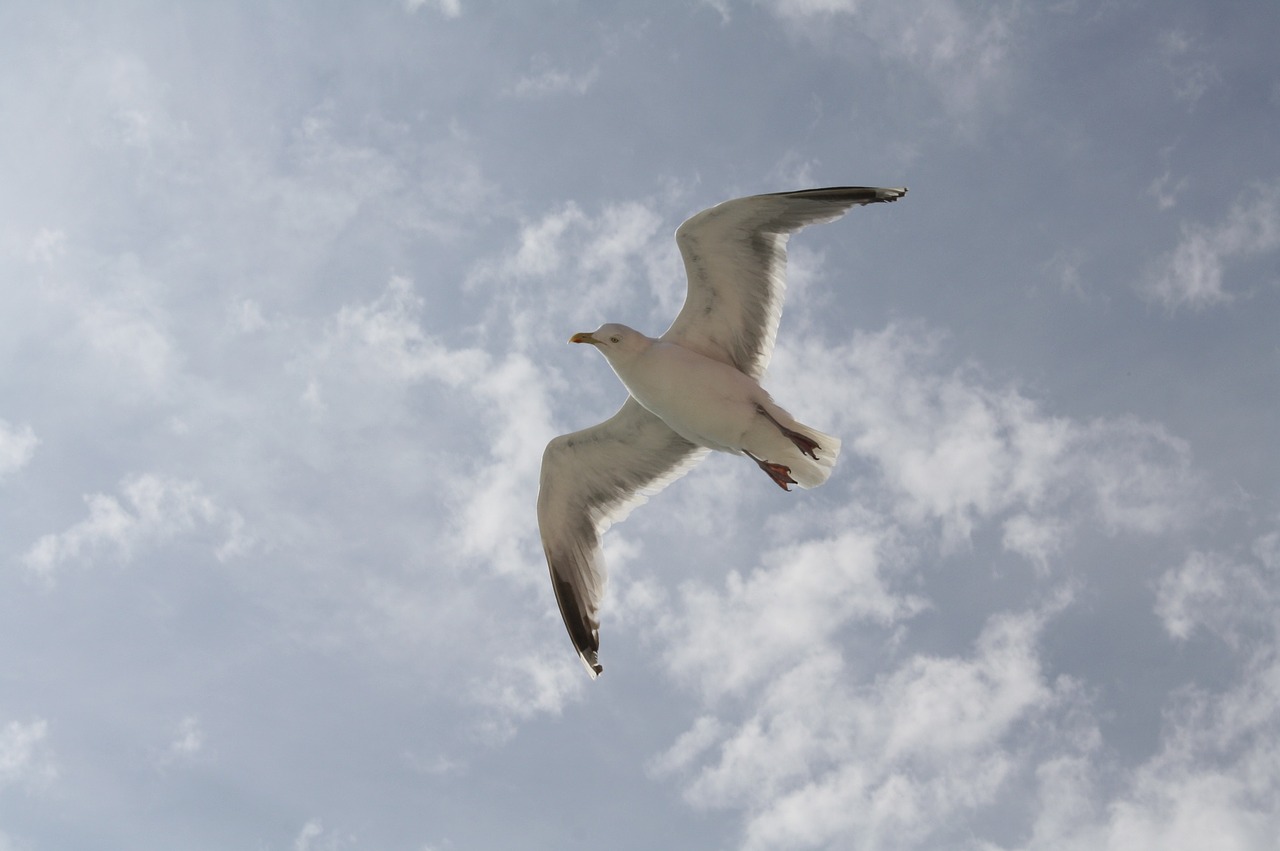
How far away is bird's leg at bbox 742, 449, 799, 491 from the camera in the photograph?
932 centimetres

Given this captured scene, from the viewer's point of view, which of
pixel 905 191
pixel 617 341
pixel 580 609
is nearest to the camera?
pixel 905 191

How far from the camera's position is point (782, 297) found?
9.56 metres

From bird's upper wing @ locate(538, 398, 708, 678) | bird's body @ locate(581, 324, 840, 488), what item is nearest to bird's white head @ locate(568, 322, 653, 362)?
bird's body @ locate(581, 324, 840, 488)

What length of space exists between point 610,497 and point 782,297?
8.65 ft

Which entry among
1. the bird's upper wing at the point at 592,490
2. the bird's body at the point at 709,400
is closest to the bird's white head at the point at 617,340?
the bird's body at the point at 709,400

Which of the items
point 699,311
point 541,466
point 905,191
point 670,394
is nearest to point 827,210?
point 905,191

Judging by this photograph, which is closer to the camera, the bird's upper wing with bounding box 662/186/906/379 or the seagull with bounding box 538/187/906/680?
the bird's upper wing with bounding box 662/186/906/379

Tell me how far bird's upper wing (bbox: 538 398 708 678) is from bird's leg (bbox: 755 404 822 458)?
1291mm

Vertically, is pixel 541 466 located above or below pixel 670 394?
above

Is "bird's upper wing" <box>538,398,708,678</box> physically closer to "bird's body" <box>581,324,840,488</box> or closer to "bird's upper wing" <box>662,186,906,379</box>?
"bird's body" <box>581,324,840,488</box>

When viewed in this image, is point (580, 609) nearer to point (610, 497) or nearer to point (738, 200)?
point (610, 497)

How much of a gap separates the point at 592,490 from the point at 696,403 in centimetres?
187

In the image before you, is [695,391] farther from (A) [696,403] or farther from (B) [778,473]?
(B) [778,473]

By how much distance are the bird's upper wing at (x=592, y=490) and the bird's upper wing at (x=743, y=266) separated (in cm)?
105
